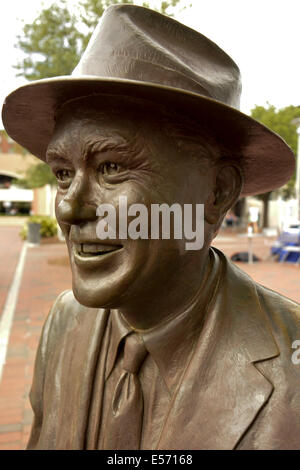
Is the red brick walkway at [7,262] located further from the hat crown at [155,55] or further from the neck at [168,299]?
the hat crown at [155,55]

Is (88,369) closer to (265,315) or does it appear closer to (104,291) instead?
(104,291)

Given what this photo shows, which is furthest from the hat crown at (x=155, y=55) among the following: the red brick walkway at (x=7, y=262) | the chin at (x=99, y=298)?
the red brick walkway at (x=7, y=262)

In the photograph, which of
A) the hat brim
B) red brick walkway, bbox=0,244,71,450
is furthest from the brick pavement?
the hat brim

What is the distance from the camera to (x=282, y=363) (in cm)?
112

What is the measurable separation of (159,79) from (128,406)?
91 centimetres

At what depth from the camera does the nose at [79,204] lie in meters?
1.06

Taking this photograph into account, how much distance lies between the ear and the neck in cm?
12

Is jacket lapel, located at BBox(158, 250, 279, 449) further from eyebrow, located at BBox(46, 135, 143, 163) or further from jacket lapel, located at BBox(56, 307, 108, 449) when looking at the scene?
eyebrow, located at BBox(46, 135, 143, 163)

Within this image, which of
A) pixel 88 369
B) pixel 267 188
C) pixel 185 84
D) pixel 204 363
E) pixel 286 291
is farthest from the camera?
pixel 286 291

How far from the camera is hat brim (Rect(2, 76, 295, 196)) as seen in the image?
1.00 meters

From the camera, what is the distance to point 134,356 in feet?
4.02

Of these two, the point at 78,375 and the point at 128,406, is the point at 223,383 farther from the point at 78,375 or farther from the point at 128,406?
the point at 78,375

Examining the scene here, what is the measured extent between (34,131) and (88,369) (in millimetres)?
808

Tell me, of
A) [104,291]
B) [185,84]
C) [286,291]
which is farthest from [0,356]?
[286,291]
